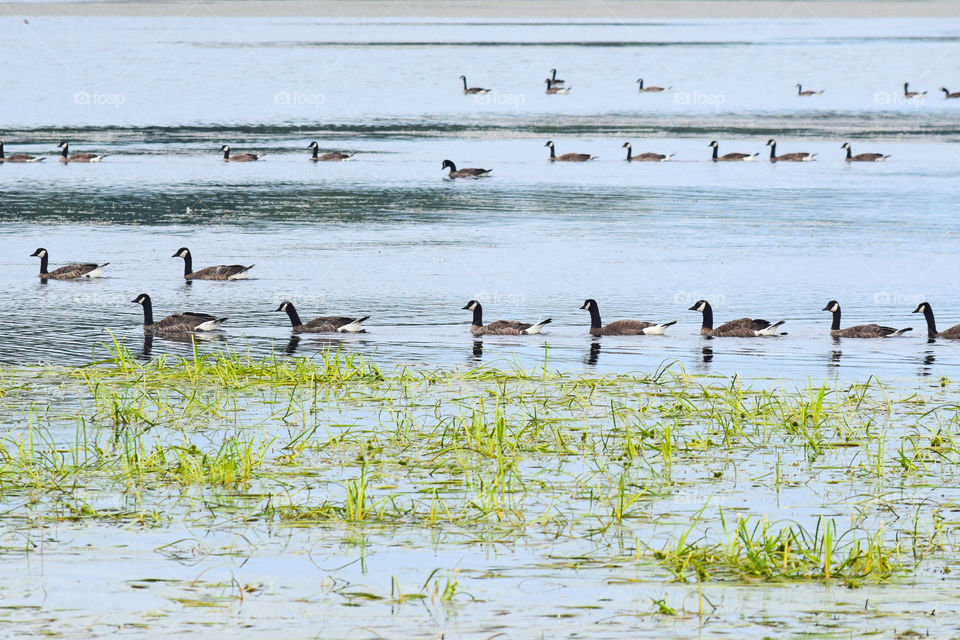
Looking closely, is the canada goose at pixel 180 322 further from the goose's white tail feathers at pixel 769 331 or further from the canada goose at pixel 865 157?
the canada goose at pixel 865 157

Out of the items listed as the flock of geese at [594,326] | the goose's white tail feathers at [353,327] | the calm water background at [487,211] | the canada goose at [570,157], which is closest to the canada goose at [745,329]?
the flock of geese at [594,326]

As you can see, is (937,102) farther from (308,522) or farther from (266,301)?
(308,522)

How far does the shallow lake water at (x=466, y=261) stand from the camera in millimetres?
9375

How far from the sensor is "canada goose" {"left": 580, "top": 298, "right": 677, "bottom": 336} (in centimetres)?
2309

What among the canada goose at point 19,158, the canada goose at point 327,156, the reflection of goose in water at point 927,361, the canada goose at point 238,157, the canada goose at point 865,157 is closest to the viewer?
the reflection of goose in water at point 927,361

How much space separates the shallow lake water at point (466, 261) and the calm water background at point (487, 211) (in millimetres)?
164

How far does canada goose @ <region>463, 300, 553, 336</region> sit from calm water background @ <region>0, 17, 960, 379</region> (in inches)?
11.0

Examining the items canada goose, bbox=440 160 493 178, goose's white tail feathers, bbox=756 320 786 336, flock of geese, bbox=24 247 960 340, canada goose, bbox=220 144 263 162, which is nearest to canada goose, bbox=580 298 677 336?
flock of geese, bbox=24 247 960 340

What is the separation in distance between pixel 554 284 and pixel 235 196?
1591cm

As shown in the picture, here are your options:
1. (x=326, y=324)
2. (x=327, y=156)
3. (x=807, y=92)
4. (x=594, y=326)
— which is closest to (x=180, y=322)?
(x=326, y=324)

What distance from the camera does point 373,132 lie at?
61.9m

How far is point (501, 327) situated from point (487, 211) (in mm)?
17276

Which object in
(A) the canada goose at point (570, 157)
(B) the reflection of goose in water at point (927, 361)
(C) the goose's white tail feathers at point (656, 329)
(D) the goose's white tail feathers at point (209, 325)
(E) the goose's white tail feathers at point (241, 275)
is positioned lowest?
(B) the reflection of goose in water at point (927, 361)

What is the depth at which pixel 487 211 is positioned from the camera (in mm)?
40125
